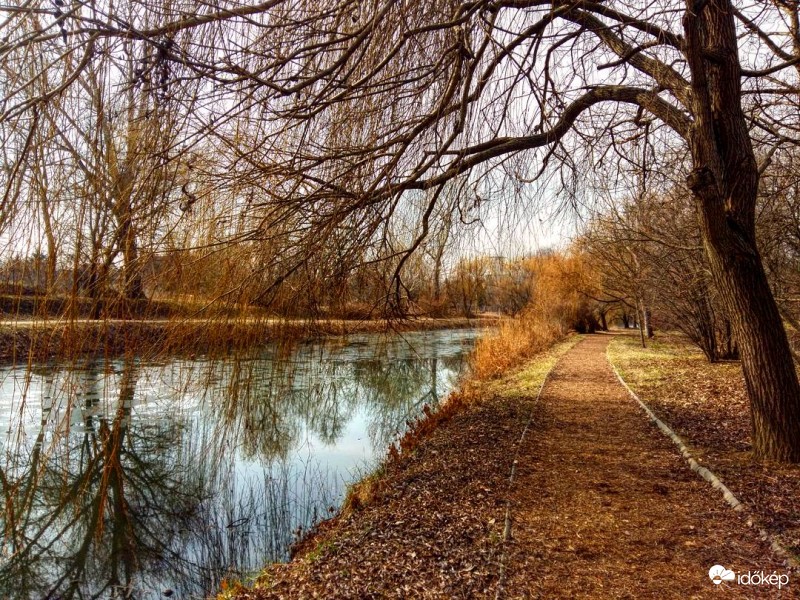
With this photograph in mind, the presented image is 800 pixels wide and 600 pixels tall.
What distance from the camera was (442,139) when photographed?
3.24 m

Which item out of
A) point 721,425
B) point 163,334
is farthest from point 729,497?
point 163,334

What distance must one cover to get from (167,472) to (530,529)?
475 centimetres

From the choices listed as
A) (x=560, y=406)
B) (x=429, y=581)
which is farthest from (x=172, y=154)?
(x=560, y=406)

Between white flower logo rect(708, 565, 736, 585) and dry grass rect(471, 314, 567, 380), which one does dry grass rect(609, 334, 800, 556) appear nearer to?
white flower logo rect(708, 565, 736, 585)

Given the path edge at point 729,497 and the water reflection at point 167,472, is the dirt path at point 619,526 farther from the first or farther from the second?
the water reflection at point 167,472

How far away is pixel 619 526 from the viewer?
3365mm

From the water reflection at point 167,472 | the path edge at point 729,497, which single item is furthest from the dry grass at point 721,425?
the water reflection at point 167,472

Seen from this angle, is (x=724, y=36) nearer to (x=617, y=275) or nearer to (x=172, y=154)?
(x=172, y=154)

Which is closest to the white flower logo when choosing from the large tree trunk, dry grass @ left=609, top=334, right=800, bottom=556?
dry grass @ left=609, top=334, right=800, bottom=556

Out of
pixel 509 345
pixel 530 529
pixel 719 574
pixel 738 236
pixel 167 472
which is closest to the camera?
pixel 719 574

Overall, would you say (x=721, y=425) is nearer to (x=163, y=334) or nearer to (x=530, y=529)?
(x=530, y=529)

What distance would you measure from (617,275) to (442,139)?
15810 millimetres

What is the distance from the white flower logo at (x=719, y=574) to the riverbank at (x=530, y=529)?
0.05 meters

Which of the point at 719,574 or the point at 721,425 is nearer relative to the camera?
the point at 719,574
